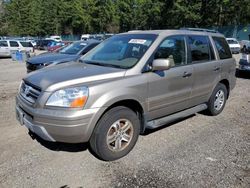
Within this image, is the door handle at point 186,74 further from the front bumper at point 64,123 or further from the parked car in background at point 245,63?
the parked car in background at point 245,63

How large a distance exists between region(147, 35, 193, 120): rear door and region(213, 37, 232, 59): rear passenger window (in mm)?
1220

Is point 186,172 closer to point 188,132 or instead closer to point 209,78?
point 188,132

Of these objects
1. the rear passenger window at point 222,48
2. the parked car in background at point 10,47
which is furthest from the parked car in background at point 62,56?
the parked car in background at point 10,47

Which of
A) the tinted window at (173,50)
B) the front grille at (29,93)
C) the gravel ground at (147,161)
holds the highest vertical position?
the tinted window at (173,50)

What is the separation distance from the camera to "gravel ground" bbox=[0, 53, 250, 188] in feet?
11.6

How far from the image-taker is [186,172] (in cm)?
375

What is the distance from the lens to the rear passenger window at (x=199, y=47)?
516 cm

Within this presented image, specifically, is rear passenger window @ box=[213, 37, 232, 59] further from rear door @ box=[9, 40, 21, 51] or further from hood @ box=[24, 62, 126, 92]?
rear door @ box=[9, 40, 21, 51]

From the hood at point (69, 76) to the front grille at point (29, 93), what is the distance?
0.07 meters

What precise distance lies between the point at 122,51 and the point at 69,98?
4.98 feet

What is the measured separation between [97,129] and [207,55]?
2.96 metres

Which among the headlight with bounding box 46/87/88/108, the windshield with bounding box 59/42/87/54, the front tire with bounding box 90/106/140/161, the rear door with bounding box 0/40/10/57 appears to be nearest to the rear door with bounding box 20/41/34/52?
the rear door with bounding box 0/40/10/57

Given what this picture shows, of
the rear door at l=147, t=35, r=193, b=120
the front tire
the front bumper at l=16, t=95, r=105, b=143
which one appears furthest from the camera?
the rear door at l=147, t=35, r=193, b=120

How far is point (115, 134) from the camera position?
402cm
